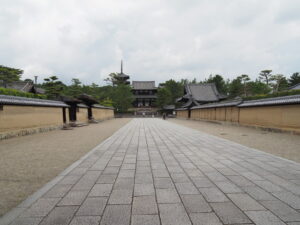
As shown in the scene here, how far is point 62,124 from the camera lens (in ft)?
40.3

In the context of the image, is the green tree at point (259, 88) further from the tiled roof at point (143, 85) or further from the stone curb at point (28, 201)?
the stone curb at point (28, 201)

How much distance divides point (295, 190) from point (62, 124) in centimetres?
1431

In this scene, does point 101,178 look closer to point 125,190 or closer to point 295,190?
point 125,190

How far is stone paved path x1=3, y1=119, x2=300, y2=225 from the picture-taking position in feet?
6.11

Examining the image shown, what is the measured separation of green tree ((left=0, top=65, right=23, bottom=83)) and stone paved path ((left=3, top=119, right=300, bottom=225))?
93.0 feet

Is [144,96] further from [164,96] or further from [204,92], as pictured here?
[204,92]

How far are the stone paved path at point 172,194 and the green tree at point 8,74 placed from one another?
28.3m

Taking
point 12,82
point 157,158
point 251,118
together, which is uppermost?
point 12,82

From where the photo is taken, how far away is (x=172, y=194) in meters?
2.41

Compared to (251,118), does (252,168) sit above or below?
below

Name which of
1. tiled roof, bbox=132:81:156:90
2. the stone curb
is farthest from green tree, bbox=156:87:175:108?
the stone curb

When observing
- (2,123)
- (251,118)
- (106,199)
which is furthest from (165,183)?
(251,118)

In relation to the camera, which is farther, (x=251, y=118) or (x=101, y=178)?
(x=251, y=118)

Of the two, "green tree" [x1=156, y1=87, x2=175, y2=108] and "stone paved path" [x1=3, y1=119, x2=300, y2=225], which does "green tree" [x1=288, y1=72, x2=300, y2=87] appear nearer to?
"green tree" [x1=156, y1=87, x2=175, y2=108]
